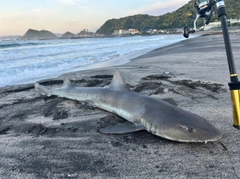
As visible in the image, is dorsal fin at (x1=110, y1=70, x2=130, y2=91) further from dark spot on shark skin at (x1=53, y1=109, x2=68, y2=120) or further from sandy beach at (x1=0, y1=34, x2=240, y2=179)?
dark spot on shark skin at (x1=53, y1=109, x2=68, y2=120)

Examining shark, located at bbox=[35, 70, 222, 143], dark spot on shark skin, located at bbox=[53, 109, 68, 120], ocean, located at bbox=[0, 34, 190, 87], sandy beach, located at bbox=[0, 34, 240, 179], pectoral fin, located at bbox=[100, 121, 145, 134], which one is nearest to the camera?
sandy beach, located at bbox=[0, 34, 240, 179]

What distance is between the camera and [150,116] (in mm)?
3043

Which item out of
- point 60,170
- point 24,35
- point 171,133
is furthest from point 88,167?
point 24,35

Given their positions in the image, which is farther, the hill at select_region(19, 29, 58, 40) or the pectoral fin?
the hill at select_region(19, 29, 58, 40)

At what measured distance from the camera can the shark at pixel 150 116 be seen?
2.55 metres

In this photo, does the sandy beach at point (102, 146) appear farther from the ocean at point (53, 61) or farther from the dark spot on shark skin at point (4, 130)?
the ocean at point (53, 61)

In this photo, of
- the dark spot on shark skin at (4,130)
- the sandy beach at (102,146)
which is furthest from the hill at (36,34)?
the dark spot on shark skin at (4,130)

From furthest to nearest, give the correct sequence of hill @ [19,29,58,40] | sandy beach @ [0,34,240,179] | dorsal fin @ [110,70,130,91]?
1. hill @ [19,29,58,40]
2. dorsal fin @ [110,70,130,91]
3. sandy beach @ [0,34,240,179]

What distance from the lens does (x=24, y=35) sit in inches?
4006

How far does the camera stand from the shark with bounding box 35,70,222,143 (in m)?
2.55

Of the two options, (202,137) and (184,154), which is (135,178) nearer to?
(184,154)

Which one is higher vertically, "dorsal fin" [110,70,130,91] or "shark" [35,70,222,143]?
"dorsal fin" [110,70,130,91]

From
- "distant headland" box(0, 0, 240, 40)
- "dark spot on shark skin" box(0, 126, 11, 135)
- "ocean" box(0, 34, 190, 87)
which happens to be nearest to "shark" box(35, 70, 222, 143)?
"dark spot on shark skin" box(0, 126, 11, 135)

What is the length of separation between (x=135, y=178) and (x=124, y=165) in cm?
25
